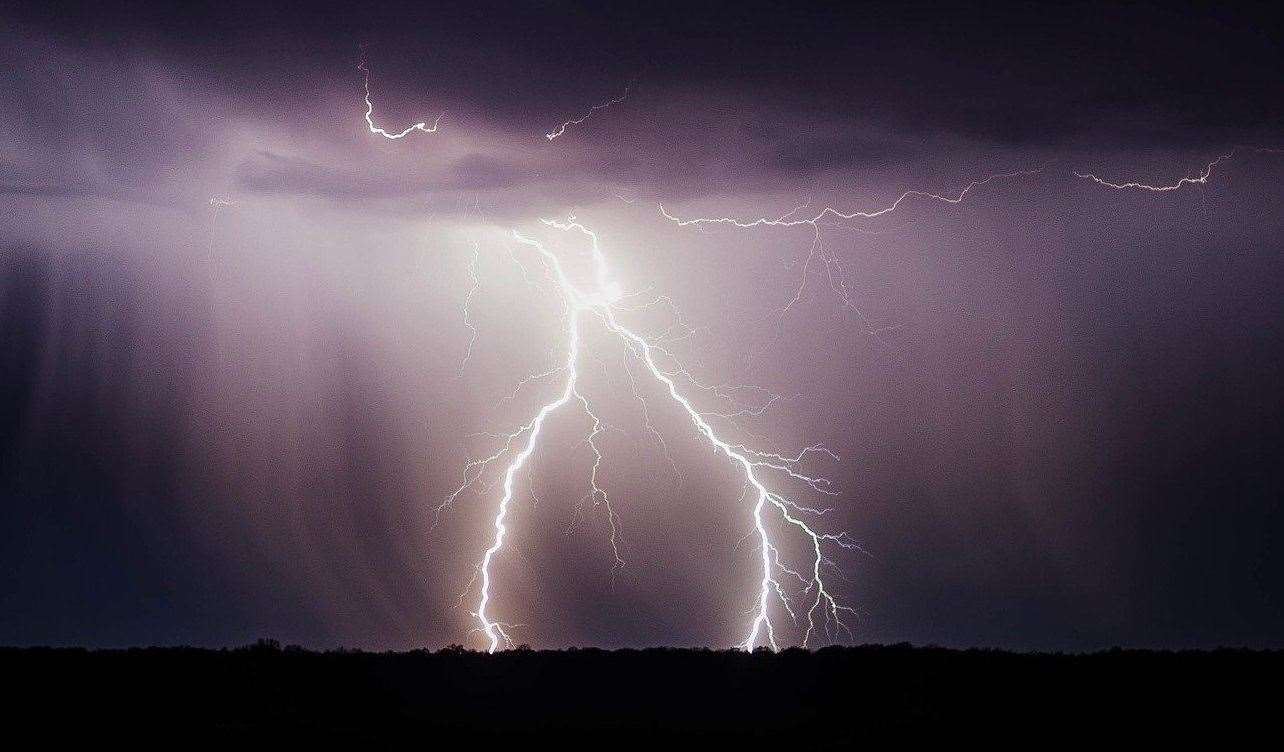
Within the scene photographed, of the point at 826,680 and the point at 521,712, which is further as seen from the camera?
the point at 826,680

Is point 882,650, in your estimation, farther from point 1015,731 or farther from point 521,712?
point 521,712

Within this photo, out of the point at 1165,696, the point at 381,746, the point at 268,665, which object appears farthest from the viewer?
the point at 268,665

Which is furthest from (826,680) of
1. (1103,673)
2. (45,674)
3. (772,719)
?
(45,674)

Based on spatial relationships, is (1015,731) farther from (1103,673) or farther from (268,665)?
(268,665)

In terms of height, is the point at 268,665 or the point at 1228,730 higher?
the point at 268,665

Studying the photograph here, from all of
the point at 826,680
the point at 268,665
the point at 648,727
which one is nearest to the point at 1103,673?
the point at 826,680

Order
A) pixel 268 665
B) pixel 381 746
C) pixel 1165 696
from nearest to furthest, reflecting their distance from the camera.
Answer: pixel 381 746
pixel 1165 696
pixel 268 665
